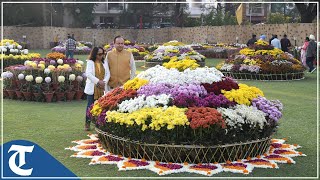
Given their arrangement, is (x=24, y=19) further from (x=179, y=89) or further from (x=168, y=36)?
(x=179, y=89)

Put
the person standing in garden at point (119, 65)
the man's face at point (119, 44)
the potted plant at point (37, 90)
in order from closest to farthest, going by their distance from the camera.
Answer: the man's face at point (119, 44) < the person standing in garden at point (119, 65) < the potted plant at point (37, 90)

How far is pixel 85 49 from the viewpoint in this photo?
141ft

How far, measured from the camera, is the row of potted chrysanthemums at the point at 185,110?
285 inches

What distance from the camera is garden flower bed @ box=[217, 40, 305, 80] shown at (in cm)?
2048

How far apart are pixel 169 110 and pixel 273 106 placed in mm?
1831

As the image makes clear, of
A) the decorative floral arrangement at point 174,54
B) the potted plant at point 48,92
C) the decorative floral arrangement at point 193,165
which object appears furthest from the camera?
the decorative floral arrangement at point 174,54

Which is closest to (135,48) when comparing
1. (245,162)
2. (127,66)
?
(127,66)

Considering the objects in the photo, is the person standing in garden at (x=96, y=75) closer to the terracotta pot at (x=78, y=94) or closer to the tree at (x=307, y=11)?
the terracotta pot at (x=78, y=94)

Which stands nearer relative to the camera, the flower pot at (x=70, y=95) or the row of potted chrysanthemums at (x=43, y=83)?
the row of potted chrysanthemums at (x=43, y=83)

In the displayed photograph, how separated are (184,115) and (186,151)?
0.48 meters

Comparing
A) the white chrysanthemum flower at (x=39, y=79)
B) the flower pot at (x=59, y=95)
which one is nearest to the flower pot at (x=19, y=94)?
the white chrysanthemum flower at (x=39, y=79)

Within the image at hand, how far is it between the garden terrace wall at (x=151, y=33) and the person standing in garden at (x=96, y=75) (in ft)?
104

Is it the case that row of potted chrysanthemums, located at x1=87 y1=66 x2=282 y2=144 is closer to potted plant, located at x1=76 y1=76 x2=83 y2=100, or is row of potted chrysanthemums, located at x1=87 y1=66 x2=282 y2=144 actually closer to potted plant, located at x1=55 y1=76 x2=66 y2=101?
potted plant, located at x1=55 y1=76 x2=66 y2=101

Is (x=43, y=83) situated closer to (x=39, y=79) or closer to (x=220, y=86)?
(x=39, y=79)
